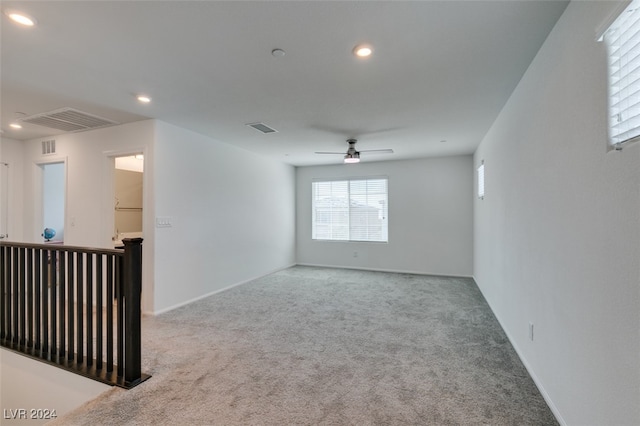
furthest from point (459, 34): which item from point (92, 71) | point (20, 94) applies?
point (20, 94)

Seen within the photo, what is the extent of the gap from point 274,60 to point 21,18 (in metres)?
1.58

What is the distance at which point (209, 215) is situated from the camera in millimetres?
4641

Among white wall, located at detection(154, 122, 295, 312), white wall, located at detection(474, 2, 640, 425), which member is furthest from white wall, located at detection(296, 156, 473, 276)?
white wall, located at detection(474, 2, 640, 425)

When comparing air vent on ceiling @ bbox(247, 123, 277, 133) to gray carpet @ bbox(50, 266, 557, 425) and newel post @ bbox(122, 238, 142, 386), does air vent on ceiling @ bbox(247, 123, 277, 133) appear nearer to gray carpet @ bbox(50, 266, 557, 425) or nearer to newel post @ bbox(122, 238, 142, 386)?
newel post @ bbox(122, 238, 142, 386)

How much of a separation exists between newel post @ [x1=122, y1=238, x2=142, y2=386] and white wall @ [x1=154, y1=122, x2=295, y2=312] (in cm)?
157

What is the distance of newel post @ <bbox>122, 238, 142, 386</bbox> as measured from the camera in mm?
2246

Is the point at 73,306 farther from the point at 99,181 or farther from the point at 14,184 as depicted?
the point at 14,184

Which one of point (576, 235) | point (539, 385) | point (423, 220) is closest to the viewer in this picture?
point (576, 235)

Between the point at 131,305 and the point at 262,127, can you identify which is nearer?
the point at 131,305


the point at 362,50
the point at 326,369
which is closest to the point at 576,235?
the point at 362,50

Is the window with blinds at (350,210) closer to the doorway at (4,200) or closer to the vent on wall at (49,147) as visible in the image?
the vent on wall at (49,147)

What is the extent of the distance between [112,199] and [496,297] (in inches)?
211

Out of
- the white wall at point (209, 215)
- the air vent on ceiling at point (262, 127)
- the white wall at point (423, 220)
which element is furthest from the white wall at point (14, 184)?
the white wall at point (423, 220)

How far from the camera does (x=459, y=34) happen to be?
77.4 inches
